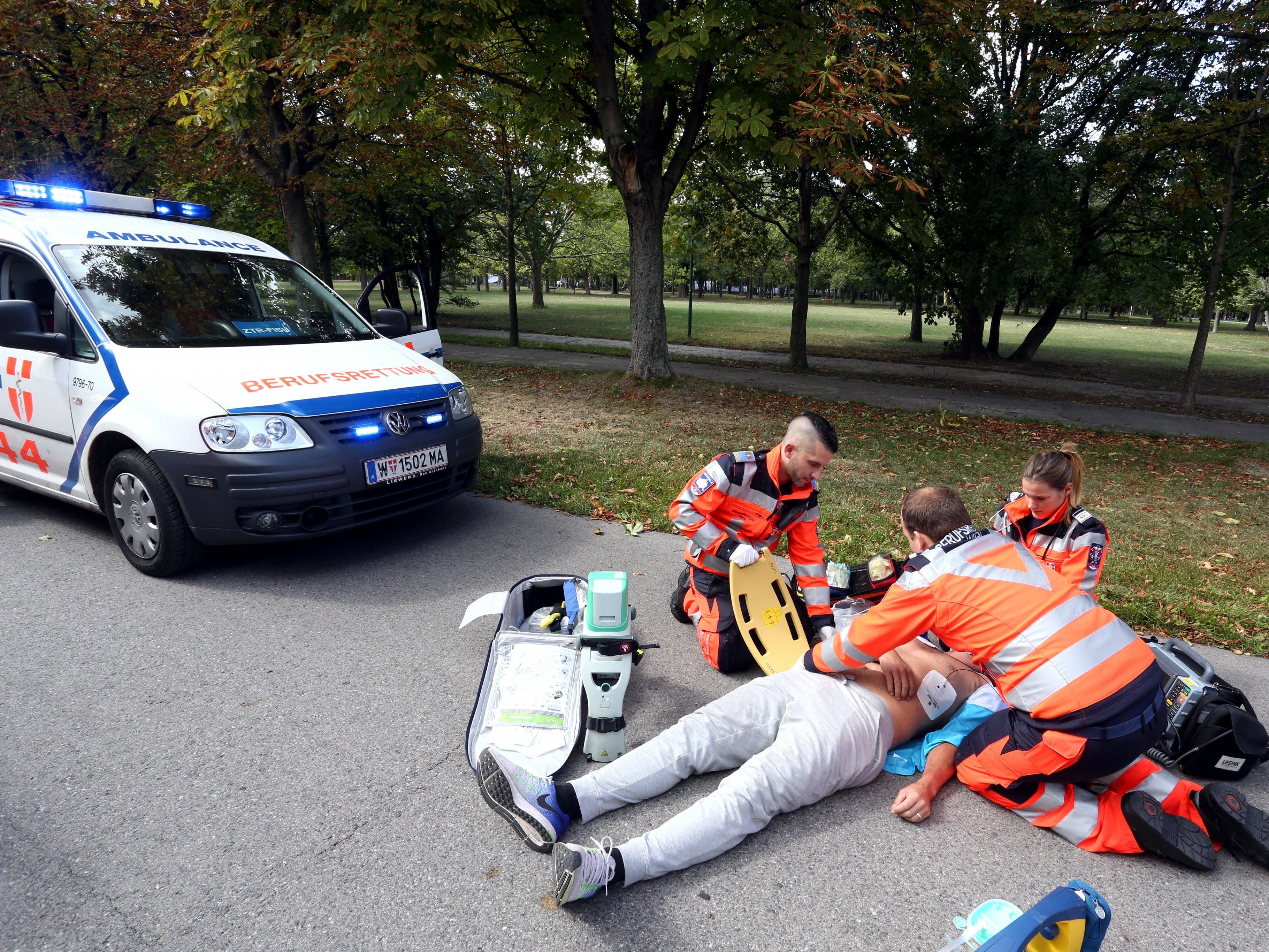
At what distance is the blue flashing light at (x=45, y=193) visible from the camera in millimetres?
5133

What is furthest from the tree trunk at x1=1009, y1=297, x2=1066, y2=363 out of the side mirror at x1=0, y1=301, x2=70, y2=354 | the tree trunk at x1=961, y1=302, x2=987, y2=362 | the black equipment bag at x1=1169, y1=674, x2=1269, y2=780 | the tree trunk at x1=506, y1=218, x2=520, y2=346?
the side mirror at x1=0, y1=301, x2=70, y2=354

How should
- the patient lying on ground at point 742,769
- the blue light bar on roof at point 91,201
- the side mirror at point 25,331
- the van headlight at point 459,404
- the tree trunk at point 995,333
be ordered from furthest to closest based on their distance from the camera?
1. the tree trunk at point 995,333
2. the blue light bar on roof at point 91,201
3. the van headlight at point 459,404
4. the side mirror at point 25,331
5. the patient lying on ground at point 742,769

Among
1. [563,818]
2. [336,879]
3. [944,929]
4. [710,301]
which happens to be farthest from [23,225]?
[710,301]

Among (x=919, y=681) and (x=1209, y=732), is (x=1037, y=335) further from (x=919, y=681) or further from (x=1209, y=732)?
(x=919, y=681)

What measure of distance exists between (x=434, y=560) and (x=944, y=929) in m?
3.55

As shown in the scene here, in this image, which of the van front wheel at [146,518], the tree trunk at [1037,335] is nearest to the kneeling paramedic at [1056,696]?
the van front wheel at [146,518]

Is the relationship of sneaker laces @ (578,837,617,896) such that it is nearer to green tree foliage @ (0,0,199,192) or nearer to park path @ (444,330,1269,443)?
park path @ (444,330,1269,443)

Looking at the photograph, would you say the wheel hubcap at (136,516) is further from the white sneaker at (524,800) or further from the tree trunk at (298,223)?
the tree trunk at (298,223)

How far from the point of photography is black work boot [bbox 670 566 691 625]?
4086 millimetres

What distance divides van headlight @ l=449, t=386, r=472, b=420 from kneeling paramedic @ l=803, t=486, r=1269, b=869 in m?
3.28

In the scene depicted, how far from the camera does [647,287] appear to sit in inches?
432

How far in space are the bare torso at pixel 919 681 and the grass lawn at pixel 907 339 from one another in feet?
52.3

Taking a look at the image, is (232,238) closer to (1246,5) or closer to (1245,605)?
(1245,605)

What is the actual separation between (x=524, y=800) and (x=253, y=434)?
279cm
